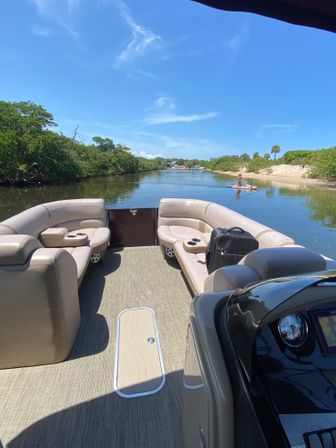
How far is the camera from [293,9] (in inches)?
39.9

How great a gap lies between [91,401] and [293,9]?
7.11 ft

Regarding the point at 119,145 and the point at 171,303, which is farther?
the point at 119,145

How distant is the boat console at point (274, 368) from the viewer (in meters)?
0.50

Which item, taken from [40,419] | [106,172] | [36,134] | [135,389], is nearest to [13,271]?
[40,419]

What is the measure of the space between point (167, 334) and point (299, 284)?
160 centimetres

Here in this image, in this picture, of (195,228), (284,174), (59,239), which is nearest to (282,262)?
(59,239)

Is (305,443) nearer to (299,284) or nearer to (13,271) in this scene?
(299,284)

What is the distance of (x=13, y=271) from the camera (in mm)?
1516

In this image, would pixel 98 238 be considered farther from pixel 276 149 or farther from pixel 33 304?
pixel 276 149

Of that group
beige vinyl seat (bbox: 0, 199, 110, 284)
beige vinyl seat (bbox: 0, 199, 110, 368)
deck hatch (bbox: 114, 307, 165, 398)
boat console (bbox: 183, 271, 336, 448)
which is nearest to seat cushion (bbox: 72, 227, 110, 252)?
beige vinyl seat (bbox: 0, 199, 110, 284)

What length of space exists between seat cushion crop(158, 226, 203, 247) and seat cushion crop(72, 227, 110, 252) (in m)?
0.74

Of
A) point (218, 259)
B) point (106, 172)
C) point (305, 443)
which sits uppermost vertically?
point (305, 443)

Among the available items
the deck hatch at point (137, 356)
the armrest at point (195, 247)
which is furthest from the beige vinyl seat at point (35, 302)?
the armrest at point (195, 247)

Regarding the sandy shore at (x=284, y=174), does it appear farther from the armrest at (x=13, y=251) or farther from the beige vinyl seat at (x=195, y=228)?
the armrest at (x=13, y=251)
